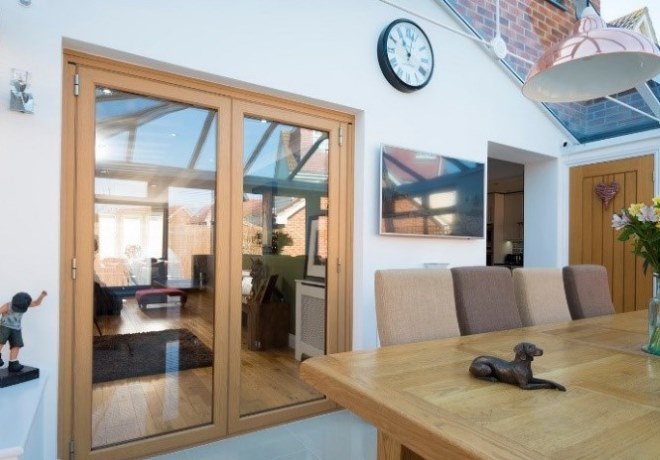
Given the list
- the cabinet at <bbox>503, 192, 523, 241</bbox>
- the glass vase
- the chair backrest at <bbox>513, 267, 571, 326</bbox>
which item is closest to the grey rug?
the chair backrest at <bbox>513, 267, 571, 326</bbox>

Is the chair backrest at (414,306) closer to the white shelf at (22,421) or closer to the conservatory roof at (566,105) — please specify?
the white shelf at (22,421)

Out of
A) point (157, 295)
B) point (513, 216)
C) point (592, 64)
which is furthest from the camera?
point (513, 216)

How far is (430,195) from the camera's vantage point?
3.24 m

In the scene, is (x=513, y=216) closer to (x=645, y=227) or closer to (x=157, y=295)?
(x=645, y=227)

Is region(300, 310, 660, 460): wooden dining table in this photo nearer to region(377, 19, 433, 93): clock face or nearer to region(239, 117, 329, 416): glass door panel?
region(239, 117, 329, 416): glass door panel

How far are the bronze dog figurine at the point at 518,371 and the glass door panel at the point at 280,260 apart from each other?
66.3 inches

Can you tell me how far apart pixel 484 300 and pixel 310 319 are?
1.26 meters

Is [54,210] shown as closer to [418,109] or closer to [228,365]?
[228,365]

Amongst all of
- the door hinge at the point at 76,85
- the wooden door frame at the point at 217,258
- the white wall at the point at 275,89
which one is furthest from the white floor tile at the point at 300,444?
the door hinge at the point at 76,85

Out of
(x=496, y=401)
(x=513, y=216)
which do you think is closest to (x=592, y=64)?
(x=496, y=401)

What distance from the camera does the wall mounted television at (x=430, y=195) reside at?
301cm

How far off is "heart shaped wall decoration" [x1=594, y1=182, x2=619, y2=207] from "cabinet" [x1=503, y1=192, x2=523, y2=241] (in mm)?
2651

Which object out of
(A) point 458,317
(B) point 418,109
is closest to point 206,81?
(B) point 418,109

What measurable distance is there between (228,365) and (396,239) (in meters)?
1.52
